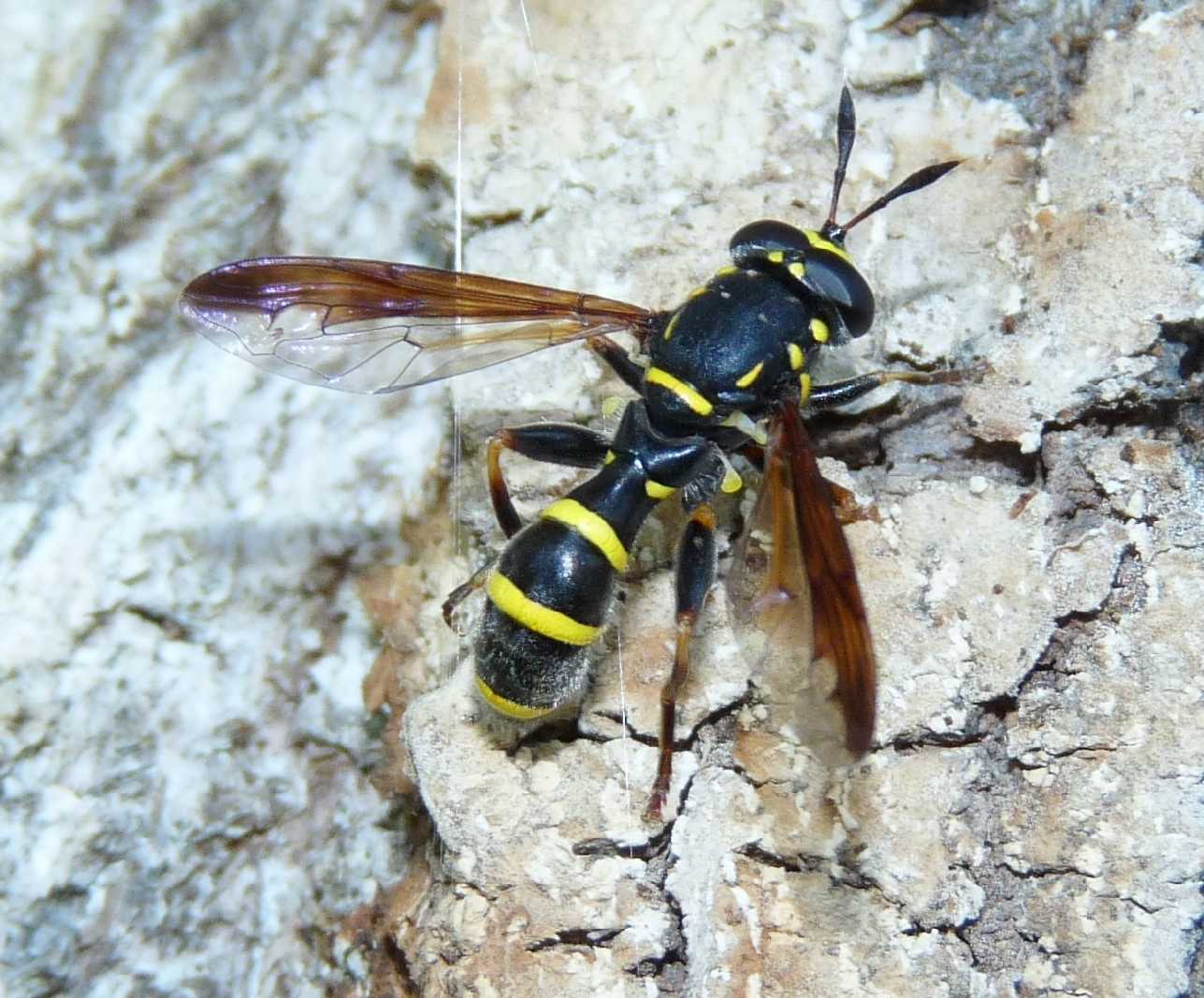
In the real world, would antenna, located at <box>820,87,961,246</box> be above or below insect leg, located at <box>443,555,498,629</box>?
above

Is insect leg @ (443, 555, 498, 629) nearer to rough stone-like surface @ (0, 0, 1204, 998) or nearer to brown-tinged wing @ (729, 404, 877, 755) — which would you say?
rough stone-like surface @ (0, 0, 1204, 998)

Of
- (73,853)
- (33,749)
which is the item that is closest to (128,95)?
(33,749)

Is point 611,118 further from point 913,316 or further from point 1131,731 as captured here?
point 1131,731

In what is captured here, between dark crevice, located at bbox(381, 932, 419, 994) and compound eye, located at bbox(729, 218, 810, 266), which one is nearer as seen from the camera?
dark crevice, located at bbox(381, 932, 419, 994)

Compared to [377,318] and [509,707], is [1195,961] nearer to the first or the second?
[509,707]

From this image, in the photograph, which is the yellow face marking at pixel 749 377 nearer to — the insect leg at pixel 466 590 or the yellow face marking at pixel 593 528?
the yellow face marking at pixel 593 528

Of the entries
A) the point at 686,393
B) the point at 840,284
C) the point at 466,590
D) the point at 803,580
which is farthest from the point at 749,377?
the point at 466,590

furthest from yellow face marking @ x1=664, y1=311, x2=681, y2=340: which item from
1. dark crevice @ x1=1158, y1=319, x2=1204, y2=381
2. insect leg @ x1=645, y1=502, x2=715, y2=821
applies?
dark crevice @ x1=1158, y1=319, x2=1204, y2=381

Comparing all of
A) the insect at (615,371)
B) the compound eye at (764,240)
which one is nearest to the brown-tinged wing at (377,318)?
the insect at (615,371)
